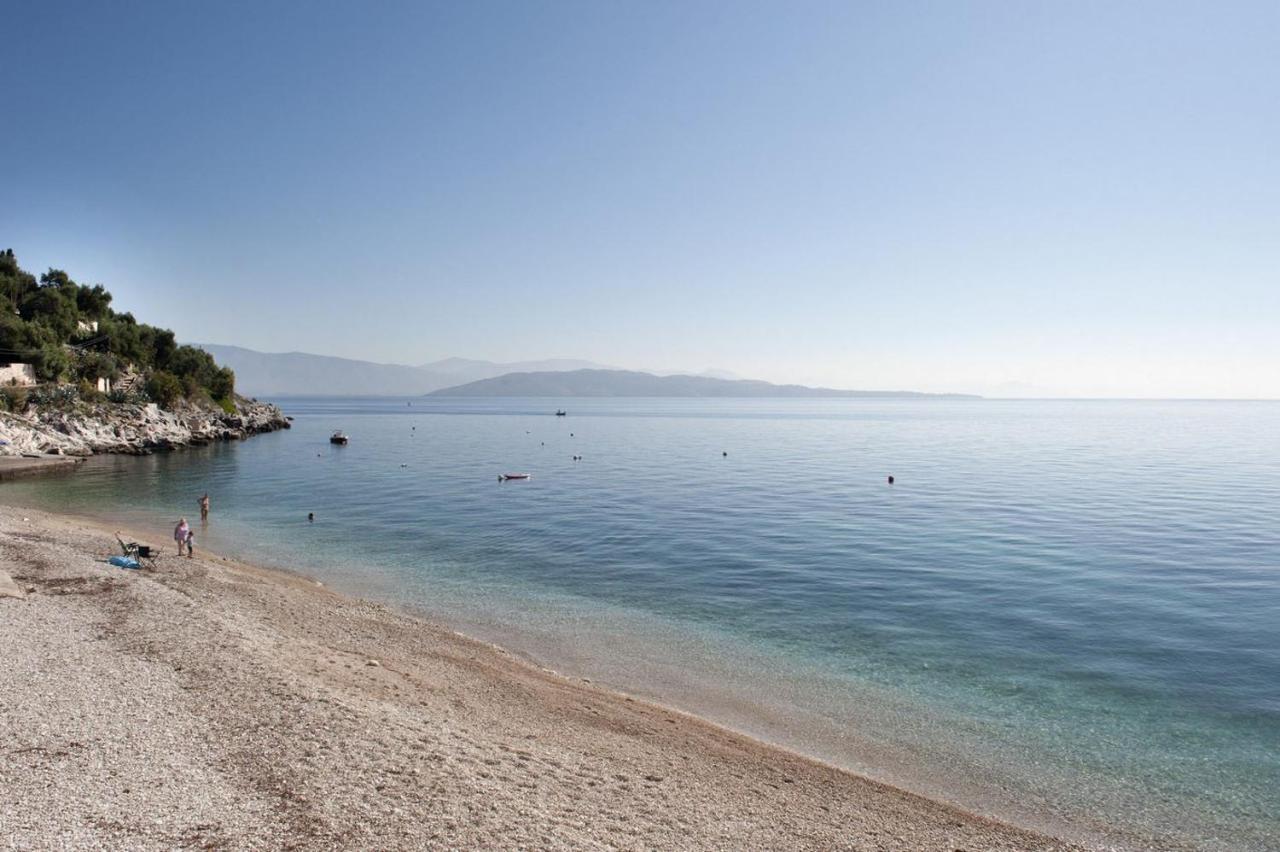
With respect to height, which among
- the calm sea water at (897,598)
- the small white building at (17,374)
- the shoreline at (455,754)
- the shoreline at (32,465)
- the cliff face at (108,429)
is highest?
the small white building at (17,374)

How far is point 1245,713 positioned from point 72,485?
213 feet

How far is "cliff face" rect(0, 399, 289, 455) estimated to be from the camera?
65000 millimetres

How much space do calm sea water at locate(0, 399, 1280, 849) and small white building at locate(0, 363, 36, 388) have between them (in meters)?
25.8

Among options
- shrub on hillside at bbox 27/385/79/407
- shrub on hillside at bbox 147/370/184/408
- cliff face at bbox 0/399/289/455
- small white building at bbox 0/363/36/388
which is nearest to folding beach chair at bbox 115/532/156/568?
cliff face at bbox 0/399/289/455

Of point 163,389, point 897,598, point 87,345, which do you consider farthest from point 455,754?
point 87,345

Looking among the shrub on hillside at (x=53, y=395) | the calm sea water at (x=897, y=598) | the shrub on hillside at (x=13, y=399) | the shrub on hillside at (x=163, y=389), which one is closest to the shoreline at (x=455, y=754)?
the calm sea water at (x=897, y=598)

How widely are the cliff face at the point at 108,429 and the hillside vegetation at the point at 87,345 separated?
11.0 ft

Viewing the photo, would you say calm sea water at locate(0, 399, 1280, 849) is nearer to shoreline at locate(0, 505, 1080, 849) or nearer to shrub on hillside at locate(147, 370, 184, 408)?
shoreline at locate(0, 505, 1080, 849)

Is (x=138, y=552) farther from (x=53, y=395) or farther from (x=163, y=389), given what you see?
(x=163, y=389)

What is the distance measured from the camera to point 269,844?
8477mm

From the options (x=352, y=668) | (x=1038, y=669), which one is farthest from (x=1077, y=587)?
(x=352, y=668)

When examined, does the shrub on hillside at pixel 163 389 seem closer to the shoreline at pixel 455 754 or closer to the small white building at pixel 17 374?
the small white building at pixel 17 374

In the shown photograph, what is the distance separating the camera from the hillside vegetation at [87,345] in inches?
3187

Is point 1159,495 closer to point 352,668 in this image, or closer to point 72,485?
point 352,668
